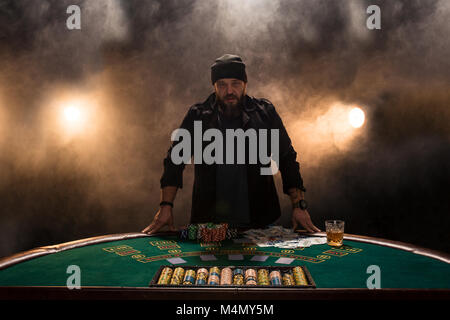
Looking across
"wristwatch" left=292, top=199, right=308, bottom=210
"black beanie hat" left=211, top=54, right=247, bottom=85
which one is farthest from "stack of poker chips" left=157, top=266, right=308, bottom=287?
"black beanie hat" left=211, top=54, right=247, bottom=85

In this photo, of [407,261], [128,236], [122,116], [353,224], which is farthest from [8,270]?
[353,224]

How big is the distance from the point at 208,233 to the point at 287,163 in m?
1.15

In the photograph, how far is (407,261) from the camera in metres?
1.86

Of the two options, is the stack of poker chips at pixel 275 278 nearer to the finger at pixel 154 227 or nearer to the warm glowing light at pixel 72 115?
the finger at pixel 154 227

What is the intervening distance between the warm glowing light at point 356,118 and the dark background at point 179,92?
0.08m

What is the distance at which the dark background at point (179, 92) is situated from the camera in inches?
170

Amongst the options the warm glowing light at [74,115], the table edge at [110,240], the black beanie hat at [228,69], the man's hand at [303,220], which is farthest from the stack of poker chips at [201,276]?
the warm glowing light at [74,115]

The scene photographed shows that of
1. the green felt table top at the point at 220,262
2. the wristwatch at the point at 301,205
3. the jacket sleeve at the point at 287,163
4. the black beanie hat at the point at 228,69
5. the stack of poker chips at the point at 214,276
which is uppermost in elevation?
the black beanie hat at the point at 228,69

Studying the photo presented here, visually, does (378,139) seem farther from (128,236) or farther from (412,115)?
(128,236)

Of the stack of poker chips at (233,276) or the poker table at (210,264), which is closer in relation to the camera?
the poker table at (210,264)

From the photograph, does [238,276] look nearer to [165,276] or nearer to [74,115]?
[165,276]

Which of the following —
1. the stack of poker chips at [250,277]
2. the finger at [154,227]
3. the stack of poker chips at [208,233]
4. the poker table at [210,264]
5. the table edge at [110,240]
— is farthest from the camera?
the finger at [154,227]

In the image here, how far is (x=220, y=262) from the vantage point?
186cm
